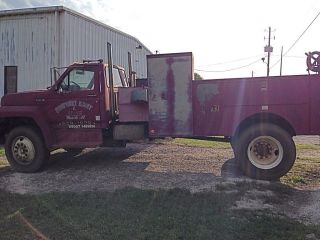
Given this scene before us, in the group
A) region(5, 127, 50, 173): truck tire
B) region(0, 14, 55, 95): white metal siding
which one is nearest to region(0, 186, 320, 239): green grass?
region(5, 127, 50, 173): truck tire

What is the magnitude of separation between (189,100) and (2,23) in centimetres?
1258

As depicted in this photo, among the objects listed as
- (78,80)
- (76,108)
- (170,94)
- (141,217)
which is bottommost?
(141,217)

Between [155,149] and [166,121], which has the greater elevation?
[166,121]

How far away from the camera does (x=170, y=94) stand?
909 cm

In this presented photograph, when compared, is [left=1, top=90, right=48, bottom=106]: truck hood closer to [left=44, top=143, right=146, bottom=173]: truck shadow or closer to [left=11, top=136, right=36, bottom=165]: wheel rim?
[left=11, top=136, right=36, bottom=165]: wheel rim

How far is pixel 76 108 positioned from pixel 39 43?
367 inches

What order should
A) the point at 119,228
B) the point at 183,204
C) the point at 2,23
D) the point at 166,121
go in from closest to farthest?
the point at 119,228 < the point at 183,204 < the point at 166,121 < the point at 2,23

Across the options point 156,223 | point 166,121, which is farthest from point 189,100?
point 156,223

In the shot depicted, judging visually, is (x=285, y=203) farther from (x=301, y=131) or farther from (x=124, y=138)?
(x=124, y=138)

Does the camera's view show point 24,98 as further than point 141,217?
Yes

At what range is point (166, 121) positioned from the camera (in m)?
9.19

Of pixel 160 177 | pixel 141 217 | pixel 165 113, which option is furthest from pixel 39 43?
pixel 141 217

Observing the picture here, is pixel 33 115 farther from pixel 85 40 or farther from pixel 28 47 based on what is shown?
pixel 85 40

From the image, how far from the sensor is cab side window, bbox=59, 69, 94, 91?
9750 millimetres
